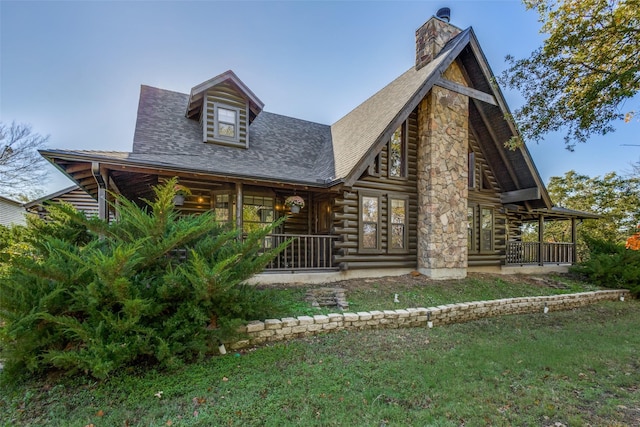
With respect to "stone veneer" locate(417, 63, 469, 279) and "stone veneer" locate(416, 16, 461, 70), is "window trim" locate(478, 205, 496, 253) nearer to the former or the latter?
"stone veneer" locate(417, 63, 469, 279)

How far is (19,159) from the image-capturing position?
21578 millimetres

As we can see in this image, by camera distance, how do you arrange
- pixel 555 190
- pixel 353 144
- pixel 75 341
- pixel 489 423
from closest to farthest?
1. pixel 489 423
2. pixel 75 341
3. pixel 353 144
4. pixel 555 190

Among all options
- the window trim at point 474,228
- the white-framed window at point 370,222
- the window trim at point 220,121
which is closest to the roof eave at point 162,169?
the white-framed window at point 370,222

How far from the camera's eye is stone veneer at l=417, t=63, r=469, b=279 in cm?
960

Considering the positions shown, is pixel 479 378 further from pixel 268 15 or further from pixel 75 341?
pixel 268 15

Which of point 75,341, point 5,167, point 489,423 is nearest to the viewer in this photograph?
point 489,423

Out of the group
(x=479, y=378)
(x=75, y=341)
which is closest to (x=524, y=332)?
(x=479, y=378)

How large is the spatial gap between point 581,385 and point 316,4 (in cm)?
1459

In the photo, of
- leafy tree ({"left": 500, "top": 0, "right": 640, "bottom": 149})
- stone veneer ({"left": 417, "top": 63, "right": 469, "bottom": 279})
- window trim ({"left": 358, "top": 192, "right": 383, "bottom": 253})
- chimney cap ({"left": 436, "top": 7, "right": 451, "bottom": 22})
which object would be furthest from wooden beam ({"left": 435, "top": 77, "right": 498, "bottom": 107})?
window trim ({"left": 358, "top": 192, "right": 383, "bottom": 253})

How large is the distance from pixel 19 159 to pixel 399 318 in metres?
28.3

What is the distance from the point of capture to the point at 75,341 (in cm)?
382

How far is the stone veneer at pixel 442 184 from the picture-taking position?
378 inches

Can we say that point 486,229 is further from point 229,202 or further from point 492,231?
point 229,202

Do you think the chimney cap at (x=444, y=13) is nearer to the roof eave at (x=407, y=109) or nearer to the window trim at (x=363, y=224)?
the roof eave at (x=407, y=109)
